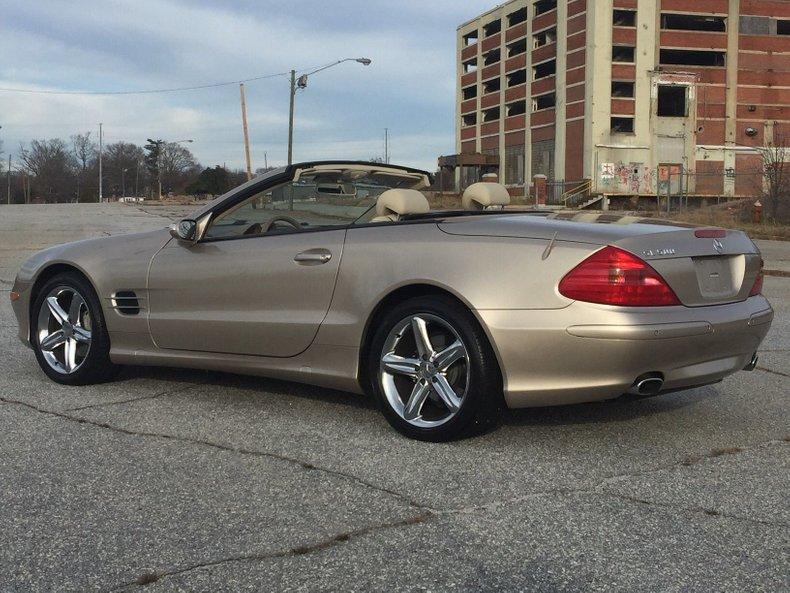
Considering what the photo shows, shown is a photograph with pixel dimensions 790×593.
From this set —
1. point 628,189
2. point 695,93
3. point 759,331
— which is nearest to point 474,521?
point 759,331

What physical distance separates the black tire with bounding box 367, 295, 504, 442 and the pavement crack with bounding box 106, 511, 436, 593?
0.83 m

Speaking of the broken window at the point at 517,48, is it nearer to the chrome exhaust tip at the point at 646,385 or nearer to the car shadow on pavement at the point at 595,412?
the car shadow on pavement at the point at 595,412

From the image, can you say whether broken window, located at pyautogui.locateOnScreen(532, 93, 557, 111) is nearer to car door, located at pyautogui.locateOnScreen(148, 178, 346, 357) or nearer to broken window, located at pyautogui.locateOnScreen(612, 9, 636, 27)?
broken window, located at pyautogui.locateOnScreen(612, 9, 636, 27)

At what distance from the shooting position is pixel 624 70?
191 ft

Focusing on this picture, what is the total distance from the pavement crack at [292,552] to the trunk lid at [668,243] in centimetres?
150

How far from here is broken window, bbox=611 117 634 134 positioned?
5866 centimetres

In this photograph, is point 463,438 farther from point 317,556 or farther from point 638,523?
point 317,556

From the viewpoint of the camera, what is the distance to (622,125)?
193 ft

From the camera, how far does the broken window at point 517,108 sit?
2660 inches

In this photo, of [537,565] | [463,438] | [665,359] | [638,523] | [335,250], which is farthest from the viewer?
[335,250]

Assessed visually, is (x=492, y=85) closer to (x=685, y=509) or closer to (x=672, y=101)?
(x=672, y=101)

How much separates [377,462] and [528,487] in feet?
2.39

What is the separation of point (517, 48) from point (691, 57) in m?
14.5

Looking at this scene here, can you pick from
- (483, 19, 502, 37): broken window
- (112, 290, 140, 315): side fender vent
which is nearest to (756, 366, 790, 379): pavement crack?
(112, 290, 140, 315): side fender vent
